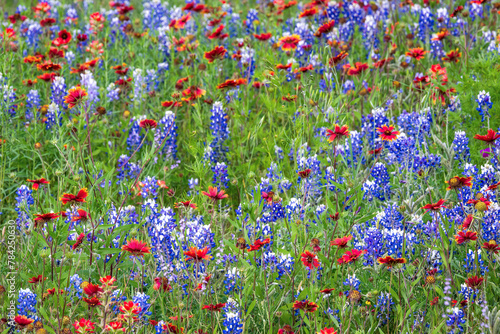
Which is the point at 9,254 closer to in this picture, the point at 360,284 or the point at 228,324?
the point at 228,324

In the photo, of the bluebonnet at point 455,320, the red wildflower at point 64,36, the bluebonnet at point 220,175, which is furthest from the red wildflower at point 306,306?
the red wildflower at point 64,36

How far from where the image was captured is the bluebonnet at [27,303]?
239 centimetres

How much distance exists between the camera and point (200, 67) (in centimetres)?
440

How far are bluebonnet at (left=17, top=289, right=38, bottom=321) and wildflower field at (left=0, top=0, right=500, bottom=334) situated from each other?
0.5 inches

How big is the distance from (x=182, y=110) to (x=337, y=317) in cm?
267

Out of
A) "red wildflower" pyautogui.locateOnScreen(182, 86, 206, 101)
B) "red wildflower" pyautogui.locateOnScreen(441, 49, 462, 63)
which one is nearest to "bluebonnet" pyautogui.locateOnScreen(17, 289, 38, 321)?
"red wildflower" pyautogui.locateOnScreen(182, 86, 206, 101)

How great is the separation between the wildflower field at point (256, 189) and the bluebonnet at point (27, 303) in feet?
0.04

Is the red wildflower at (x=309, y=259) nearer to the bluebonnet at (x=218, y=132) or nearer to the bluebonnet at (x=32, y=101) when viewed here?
the bluebonnet at (x=218, y=132)

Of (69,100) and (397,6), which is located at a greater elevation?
(397,6)

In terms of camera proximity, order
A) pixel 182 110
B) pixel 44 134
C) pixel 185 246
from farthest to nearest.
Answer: pixel 182 110
pixel 44 134
pixel 185 246

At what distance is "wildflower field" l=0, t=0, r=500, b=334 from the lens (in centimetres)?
237

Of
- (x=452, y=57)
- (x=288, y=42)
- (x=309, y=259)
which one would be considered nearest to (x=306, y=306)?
(x=309, y=259)

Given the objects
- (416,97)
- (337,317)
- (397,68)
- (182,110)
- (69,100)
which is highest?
(397,68)

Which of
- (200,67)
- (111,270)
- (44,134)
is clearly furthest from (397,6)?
(111,270)
